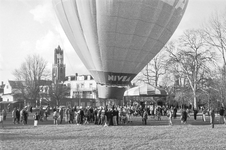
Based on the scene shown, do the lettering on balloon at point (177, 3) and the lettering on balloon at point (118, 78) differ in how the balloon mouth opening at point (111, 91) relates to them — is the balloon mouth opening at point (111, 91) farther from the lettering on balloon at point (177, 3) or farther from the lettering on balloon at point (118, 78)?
the lettering on balloon at point (177, 3)

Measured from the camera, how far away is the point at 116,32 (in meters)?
20.9

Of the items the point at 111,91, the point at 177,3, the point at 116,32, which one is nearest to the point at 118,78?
the point at 111,91

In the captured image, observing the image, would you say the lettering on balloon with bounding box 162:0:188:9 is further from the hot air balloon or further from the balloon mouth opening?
the balloon mouth opening

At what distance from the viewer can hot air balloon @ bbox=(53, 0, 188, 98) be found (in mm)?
20031

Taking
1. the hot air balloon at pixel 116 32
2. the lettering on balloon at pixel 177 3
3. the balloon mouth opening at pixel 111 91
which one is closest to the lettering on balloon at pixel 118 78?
the hot air balloon at pixel 116 32

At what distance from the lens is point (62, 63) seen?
473 feet

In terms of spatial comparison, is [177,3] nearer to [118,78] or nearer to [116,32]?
[116,32]

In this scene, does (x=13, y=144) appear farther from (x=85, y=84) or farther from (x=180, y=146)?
(x=85, y=84)

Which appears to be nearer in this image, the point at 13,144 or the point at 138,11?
the point at 13,144

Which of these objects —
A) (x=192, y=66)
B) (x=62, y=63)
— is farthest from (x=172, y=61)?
(x=62, y=63)

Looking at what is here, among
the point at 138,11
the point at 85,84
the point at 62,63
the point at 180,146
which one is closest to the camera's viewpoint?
the point at 180,146

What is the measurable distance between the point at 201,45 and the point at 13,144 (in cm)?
2601

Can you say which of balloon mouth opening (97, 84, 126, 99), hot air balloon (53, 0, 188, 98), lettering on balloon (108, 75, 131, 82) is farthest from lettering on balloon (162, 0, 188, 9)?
balloon mouth opening (97, 84, 126, 99)

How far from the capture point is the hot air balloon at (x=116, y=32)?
2003 centimetres
